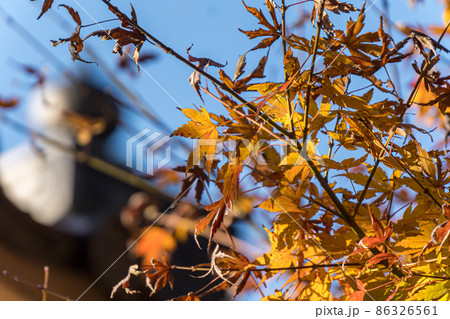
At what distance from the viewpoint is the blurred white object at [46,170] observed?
2545mm

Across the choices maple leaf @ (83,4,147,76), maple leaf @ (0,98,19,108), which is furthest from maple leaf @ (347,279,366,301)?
maple leaf @ (0,98,19,108)

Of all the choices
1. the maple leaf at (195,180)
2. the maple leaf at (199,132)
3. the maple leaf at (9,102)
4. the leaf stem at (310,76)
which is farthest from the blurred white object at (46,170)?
the leaf stem at (310,76)

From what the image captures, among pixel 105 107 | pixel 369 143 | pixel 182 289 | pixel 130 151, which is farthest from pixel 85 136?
pixel 369 143

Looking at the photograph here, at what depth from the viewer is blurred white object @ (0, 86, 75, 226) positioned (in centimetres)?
254

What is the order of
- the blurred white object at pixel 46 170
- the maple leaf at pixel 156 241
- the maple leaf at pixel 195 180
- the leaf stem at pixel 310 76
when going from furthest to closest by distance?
the blurred white object at pixel 46 170
the maple leaf at pixel 156 241
the maple leaf at pixel 195 180
the leaf stem at pixel 310 76

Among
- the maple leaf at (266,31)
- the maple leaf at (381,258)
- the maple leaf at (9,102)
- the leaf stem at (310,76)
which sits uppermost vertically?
the maple leaf at (9,102)

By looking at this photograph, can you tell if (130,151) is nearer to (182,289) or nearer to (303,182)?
(303,182)

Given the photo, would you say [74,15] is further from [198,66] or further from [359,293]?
[359,293]

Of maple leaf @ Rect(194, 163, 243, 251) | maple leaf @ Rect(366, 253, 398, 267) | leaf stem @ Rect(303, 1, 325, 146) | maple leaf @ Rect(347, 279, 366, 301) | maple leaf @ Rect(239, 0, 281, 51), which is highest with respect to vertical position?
maple leaf @ Rect(239, 0, 281, 51)

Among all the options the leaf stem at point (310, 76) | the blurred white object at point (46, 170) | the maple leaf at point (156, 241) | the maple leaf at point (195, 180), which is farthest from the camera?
the blurred white object at point (46, 170)

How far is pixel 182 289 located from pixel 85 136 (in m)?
1.09

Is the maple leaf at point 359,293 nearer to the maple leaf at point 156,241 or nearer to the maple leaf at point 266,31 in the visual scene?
the maple leaf at point 266,31

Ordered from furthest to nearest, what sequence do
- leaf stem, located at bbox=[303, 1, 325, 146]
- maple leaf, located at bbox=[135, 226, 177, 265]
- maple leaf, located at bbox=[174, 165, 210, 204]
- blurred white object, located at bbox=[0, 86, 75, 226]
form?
blurred white object, located at bbox=[0, 86, 75, 226] < maple leaf, located at bbox=[135, 226, 177, 265] < maple leaf, located at bbox=[174, 165, 210, 204] < leaf stem, located at bbox=[303, 1, 325, 146]

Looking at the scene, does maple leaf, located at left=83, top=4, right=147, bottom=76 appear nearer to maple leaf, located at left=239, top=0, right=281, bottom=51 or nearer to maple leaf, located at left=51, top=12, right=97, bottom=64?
maple leaf, located at left=51, top=12, right=97, bottom=64
